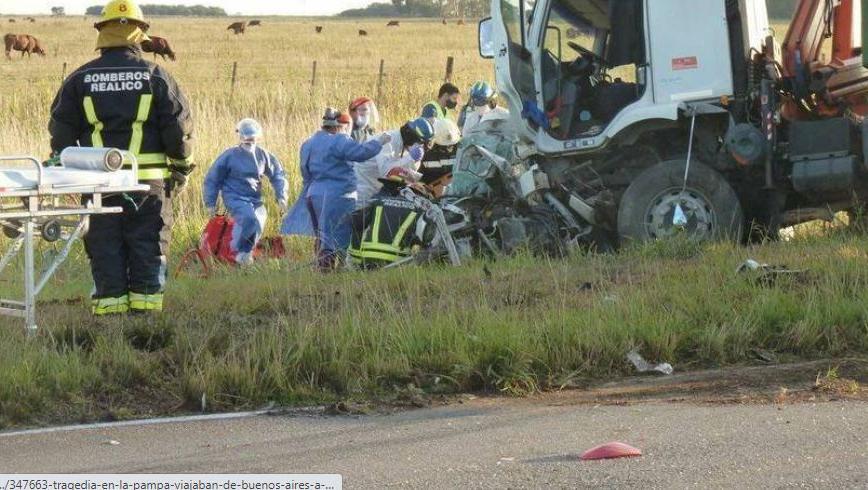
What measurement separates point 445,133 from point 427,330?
6605 mm

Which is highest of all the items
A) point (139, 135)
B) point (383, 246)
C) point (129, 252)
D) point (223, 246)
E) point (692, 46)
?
point (692, 46)

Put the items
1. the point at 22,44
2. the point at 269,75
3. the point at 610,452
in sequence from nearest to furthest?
1. the point at 610,452
2. the point at 269,75
3. the point at 22,44

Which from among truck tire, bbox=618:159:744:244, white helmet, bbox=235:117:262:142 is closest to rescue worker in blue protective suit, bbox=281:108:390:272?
white helmet, bbox=235:117:262:142

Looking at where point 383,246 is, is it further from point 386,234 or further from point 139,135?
point 139,135

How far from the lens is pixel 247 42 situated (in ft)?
231

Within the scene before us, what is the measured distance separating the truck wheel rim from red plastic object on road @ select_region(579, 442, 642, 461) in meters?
6.10

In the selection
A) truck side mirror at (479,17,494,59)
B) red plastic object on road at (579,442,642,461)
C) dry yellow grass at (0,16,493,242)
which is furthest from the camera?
dry yellow grass at (0,16,493,242)

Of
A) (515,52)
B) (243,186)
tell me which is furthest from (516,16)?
(243,186)

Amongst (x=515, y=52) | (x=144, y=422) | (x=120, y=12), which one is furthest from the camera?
(x=515, y=52)

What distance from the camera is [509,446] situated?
5918 millimetres

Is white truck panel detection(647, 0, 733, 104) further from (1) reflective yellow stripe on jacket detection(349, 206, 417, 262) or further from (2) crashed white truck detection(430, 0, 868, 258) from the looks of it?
(1) reflective yellow stripe on jacket detection(349, 206, 417, 262)

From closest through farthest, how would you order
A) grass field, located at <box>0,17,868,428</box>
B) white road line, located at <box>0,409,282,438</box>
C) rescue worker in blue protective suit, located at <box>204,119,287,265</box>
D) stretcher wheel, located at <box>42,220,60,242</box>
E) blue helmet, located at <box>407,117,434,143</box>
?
1. white road line, located at <box>0,409,282,438</box>
2. grass field, located at <box>0,17,868,428</box>
3. stretcher wheel, located at <box>42,220,60,242</box>
4. blue helmet, located at <box>407,117,434,143</box>
5. rescue worker in blue protective suit, located at <box>204,119,287,265</box>

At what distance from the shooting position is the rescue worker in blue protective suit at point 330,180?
12.9 m

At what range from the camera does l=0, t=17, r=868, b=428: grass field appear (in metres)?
7.08
